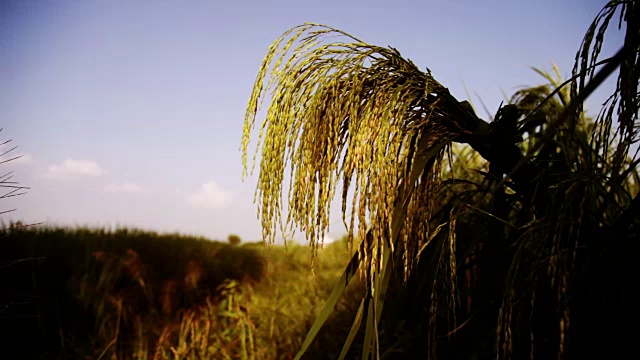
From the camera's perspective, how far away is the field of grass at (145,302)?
99.5 inches

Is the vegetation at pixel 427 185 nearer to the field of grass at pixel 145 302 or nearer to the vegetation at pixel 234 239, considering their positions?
the field of grass at pixel 145 302

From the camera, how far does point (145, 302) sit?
3.27 metres

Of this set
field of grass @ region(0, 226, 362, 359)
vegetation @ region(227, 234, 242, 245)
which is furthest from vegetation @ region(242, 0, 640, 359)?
vegetation @ region(227, 234, 242, 245)

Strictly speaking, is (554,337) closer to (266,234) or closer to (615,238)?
(615,238)

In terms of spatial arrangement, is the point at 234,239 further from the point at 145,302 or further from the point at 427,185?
the point at 427,185

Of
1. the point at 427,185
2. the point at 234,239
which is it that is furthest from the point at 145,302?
the point at 427,185

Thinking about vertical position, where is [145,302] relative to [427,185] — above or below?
below

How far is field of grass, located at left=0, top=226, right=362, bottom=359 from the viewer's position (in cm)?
253

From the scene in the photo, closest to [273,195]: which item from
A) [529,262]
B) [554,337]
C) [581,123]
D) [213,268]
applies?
[529,262]

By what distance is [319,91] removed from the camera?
1.02 meters

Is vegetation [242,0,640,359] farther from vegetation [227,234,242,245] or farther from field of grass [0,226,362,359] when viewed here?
vegetation [227,234,242,245]

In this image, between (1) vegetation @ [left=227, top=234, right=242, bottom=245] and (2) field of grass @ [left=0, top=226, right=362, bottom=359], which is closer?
(2) field of grass @ [left=0, top=226, right=362, bottom=359]

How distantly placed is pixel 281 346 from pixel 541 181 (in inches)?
75.5

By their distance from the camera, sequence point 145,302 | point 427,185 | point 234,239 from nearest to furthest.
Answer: point 427,185
point 145,302
point 234,239
